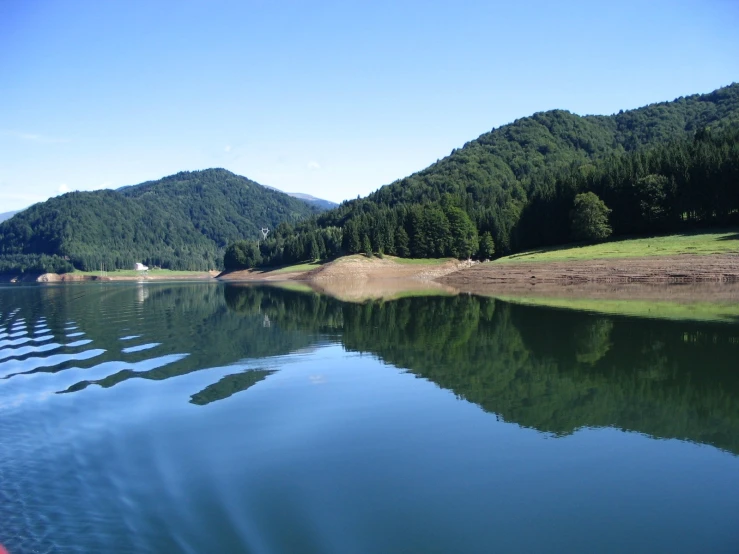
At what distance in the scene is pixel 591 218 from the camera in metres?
74.4

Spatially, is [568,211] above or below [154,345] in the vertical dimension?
above

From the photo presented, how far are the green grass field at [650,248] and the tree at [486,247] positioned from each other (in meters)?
26.1

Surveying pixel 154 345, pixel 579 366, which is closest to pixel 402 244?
pixel 154 345

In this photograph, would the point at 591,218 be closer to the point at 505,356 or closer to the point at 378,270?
the point at 378,270

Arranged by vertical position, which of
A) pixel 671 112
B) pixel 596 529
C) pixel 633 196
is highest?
pixel 671 112

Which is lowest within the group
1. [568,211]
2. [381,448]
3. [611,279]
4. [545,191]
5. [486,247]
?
[381,448]

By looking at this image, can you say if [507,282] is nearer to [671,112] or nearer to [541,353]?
[541,353]

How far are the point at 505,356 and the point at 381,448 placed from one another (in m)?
10.1

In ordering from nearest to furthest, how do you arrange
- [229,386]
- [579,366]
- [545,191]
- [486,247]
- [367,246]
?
[229,386] < [579,366] < [545,191] < [486,247] < [367,246]

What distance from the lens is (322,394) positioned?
51.7 ft

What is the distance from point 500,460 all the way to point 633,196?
73619 mm

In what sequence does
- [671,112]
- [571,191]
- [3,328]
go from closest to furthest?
1. [3,328]
2. [571,191]
3. [671,112]

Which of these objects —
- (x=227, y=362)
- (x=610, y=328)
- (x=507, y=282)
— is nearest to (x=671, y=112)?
(x=507, y=282)

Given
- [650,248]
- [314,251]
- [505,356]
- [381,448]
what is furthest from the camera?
[314,251]
